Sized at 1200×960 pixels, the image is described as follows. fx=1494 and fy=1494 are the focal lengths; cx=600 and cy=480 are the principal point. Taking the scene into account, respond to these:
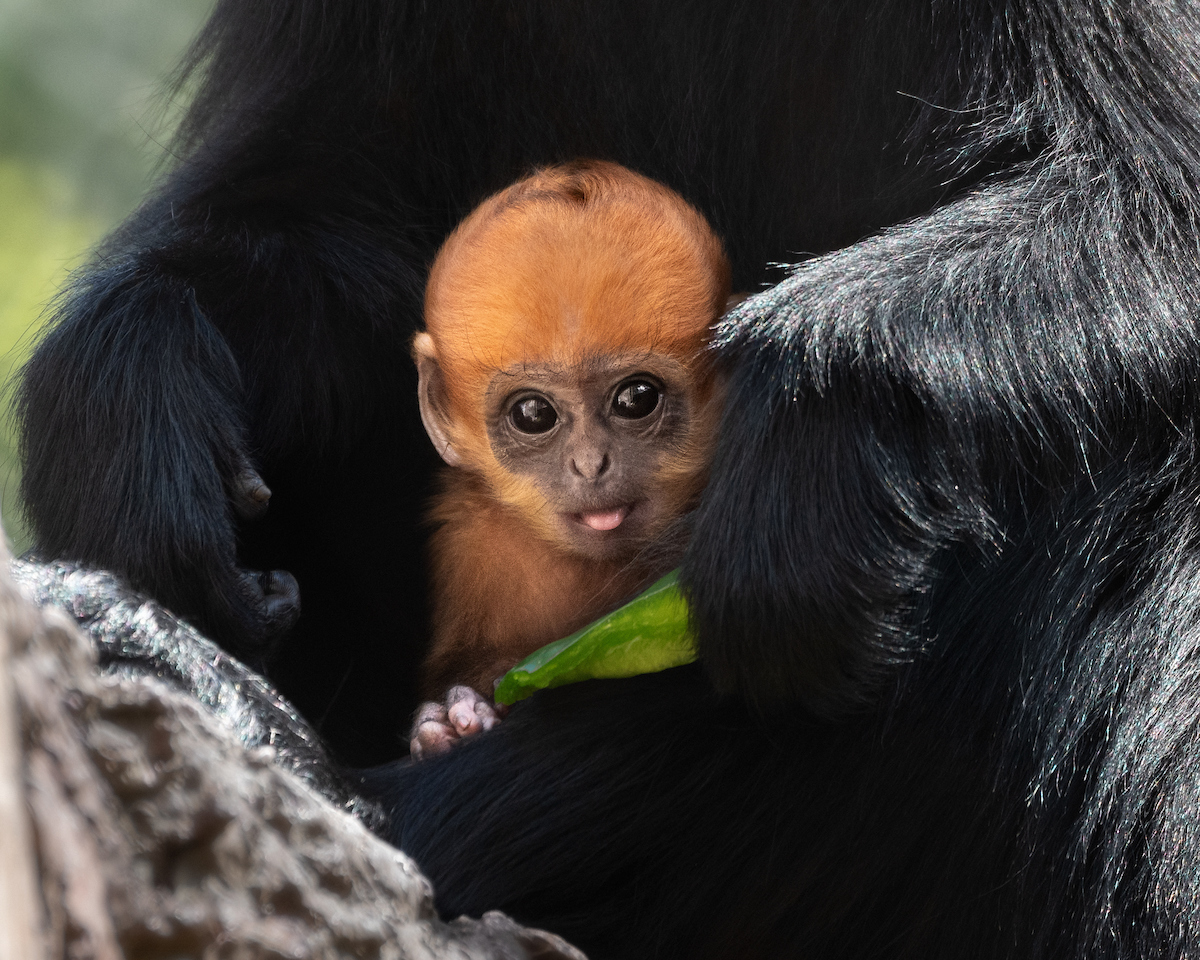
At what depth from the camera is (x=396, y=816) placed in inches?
70.8

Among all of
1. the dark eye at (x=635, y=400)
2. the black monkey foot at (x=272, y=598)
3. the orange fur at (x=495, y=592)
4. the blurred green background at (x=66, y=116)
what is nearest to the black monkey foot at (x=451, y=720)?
the orange fur at (x=495, y=592)

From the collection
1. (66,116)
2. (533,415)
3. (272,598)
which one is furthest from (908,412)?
(66,116)

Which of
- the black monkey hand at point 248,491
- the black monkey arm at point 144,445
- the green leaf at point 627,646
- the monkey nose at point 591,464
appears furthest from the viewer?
the monkey nose at point 591,464

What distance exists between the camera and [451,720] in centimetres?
205

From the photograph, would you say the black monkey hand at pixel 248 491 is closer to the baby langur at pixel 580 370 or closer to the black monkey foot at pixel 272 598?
the black monkey foot at pixel 272 598

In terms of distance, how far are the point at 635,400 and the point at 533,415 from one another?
0.16m

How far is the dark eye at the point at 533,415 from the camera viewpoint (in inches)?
86.3

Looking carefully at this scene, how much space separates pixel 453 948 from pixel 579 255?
1117 millimetres

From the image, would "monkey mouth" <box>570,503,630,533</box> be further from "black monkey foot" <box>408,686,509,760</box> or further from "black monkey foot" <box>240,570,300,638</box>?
"black monkey foot" <box>240,570,300,638</box>

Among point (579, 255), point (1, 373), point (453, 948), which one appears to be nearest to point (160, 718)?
point (453, 948)

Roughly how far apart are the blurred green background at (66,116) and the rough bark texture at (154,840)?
15.6 feet

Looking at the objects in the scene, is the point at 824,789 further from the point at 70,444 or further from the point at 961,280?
the point at 70,444

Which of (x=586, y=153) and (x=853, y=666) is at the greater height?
(x=586, y=153)

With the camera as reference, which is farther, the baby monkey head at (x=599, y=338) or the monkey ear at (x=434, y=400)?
the monkey ear at (x=434, y=400)
